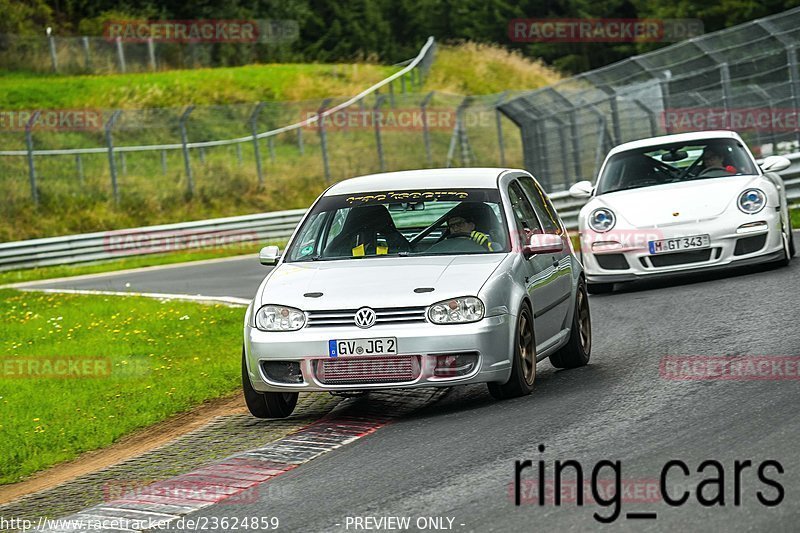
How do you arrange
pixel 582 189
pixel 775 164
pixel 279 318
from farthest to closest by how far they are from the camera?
pixel 582 189
pixel 775 164
pixel 279 318

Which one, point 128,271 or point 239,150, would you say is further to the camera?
point 239,150

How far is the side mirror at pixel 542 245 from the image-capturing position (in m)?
9.28

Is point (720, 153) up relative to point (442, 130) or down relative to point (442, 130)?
up

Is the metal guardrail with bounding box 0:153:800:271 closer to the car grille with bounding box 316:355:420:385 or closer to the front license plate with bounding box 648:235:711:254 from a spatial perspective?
the front license plate with bounding box 648:235:711:254

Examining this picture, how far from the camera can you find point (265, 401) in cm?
896

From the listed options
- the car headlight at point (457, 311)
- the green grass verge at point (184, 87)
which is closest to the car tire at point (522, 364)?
the car headlight at point (457, 311)

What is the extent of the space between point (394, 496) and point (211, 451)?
2.02 m

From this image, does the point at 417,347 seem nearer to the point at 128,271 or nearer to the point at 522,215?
the point at 522,215

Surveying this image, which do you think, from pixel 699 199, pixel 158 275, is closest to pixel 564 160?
pixel 158 275

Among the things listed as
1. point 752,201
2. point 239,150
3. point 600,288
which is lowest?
point 600,288

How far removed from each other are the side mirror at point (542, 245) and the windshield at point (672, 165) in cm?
550

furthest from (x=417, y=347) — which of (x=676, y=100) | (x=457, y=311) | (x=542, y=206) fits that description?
(x=676, y=100)

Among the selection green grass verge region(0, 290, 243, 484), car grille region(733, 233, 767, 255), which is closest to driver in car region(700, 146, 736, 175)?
car grille region(733, 233, 767, 255)

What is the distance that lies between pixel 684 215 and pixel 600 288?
4.43 feet
